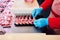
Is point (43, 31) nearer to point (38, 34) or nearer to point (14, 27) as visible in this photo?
point (38, 34)

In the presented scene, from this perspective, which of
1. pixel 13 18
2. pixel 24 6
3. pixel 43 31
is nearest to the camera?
pixel 43 31

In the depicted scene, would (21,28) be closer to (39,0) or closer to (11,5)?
(11,5)

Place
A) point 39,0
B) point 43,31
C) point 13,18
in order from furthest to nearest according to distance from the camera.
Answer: point 39,0 < point 13,18 < point 43,31

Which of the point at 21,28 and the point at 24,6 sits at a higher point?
the point at 24,6

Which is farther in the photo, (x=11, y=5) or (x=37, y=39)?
(x=11, y=5)

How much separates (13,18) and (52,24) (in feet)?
1.12

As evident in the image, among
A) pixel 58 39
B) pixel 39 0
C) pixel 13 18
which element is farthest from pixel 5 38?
pixel 39 0

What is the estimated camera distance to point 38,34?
1049mm

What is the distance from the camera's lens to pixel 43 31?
3.68ft

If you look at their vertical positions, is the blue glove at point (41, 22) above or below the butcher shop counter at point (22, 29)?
above

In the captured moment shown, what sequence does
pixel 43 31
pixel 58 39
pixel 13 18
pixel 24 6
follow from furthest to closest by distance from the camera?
pixel 24 6 → pixel 13 18 → pixel 43 31 → pixel 58 39

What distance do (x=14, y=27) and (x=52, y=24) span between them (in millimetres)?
292

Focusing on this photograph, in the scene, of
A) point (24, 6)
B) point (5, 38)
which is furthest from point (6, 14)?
point (5, 38)

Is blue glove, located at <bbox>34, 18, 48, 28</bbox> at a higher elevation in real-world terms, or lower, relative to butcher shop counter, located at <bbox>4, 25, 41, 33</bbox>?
higher
